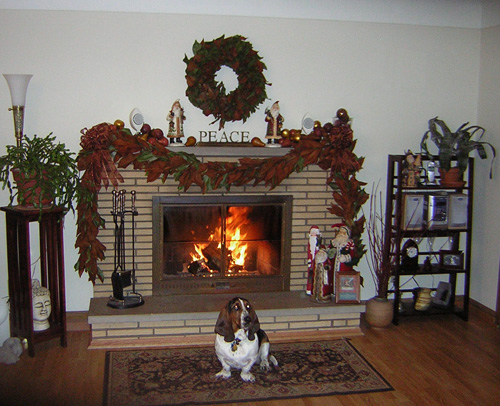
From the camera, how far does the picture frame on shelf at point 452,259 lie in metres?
4.61

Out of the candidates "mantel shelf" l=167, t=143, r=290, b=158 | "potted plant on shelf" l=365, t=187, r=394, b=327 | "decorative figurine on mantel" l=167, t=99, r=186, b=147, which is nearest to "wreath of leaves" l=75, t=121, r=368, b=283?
"mantel shelf" l=167, t=143, r=290, b=158

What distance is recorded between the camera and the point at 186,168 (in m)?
4.00

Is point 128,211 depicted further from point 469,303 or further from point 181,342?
point 469,303

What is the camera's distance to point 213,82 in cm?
421

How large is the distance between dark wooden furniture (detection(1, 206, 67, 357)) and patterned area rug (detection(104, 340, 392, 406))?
514 mm

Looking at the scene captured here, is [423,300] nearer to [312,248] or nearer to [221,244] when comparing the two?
[312,248]

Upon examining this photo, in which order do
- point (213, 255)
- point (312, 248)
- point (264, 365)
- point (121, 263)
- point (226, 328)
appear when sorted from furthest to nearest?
Answer: point (213, 255)
point (312, 248)
point (121, 263)
point (264, 365)
point (226, 328)

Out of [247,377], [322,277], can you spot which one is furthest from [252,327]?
[322,277]

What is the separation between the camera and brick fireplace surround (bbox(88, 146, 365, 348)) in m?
3.98

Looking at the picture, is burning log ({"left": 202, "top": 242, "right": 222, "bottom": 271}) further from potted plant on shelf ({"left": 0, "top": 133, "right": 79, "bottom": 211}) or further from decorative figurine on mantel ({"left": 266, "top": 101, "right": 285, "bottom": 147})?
potted plant on shelf ({"left": 0, "top": 133, "right": 79, "bottom": 211})

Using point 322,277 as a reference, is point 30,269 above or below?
above

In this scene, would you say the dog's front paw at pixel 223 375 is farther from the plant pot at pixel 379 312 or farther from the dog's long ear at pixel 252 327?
the plant pot at pixel 379 312

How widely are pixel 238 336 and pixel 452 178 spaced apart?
7.56 ft

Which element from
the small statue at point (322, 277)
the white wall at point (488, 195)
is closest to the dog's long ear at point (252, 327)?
the small statue at point (322, 277)
